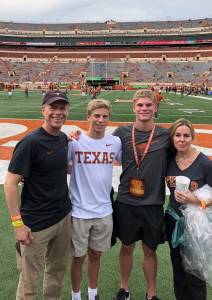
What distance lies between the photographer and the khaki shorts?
3.25 m

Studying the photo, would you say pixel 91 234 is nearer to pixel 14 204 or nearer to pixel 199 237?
pixel 14 204

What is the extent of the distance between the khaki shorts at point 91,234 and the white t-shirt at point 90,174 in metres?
0.05

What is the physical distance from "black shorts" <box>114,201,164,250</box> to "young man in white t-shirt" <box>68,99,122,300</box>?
0.12 meters

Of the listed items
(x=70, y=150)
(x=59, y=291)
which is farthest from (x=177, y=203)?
(x=59, y=291)

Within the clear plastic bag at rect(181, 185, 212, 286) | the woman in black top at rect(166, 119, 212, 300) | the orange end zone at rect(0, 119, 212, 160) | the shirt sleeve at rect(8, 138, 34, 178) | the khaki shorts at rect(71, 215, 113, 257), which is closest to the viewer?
the shirt sleeve at rect(8, 138, 34, 178)

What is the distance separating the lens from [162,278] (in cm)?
391

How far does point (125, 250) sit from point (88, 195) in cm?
71

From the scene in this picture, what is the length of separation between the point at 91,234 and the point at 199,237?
990 millimetres

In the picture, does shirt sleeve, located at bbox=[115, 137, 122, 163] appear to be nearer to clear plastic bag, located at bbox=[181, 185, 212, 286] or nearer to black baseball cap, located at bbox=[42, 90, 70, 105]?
black baseball cap, located at bbox=[42, 90, 70, 105]

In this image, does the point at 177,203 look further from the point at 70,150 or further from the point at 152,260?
the point at 70,150

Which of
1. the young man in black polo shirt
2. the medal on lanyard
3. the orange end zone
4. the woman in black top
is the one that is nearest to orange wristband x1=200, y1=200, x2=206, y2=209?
the woman in black top

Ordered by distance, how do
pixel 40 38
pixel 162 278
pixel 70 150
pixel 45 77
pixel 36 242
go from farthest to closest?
pixel 40 38 < pixel 45 77 < pixel 162 278 < pixel 70 150 < pixel 36 242

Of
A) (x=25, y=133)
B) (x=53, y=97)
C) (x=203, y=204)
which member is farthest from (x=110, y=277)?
(x=25, y=133)

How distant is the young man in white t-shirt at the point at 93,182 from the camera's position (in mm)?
3213
